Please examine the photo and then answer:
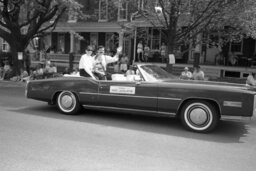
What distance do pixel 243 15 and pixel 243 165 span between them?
7.72 m

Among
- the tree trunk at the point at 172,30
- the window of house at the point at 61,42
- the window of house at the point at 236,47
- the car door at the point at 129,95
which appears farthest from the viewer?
the window of house at the point at 61,42

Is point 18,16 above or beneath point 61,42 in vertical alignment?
above

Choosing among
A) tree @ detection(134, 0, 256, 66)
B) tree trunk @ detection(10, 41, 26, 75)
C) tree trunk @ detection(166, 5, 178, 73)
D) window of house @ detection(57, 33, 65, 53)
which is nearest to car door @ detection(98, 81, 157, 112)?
tree @ detection(134, 0, 256, 66)

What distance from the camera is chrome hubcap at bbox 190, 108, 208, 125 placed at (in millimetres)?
5734

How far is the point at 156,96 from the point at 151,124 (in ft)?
2.51

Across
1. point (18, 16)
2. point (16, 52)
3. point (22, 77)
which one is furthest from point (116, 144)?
point (18, 16)

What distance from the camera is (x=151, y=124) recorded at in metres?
6.42

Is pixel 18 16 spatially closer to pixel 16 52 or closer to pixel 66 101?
pixel 16 52

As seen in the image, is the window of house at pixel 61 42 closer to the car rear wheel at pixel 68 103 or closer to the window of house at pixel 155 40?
the window of house at pixel 155 40

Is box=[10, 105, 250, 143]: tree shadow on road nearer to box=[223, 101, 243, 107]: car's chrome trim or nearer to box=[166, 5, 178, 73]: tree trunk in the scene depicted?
box=[223, 101, 243, 107]: car's chrome trim

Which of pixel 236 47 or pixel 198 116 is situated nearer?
pixel 198 116

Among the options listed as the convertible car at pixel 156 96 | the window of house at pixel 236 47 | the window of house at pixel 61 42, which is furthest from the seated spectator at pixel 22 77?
the window of house at pixel 236 47

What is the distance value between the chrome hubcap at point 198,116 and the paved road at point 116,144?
29cm

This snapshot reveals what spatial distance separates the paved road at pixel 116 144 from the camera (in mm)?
4055
